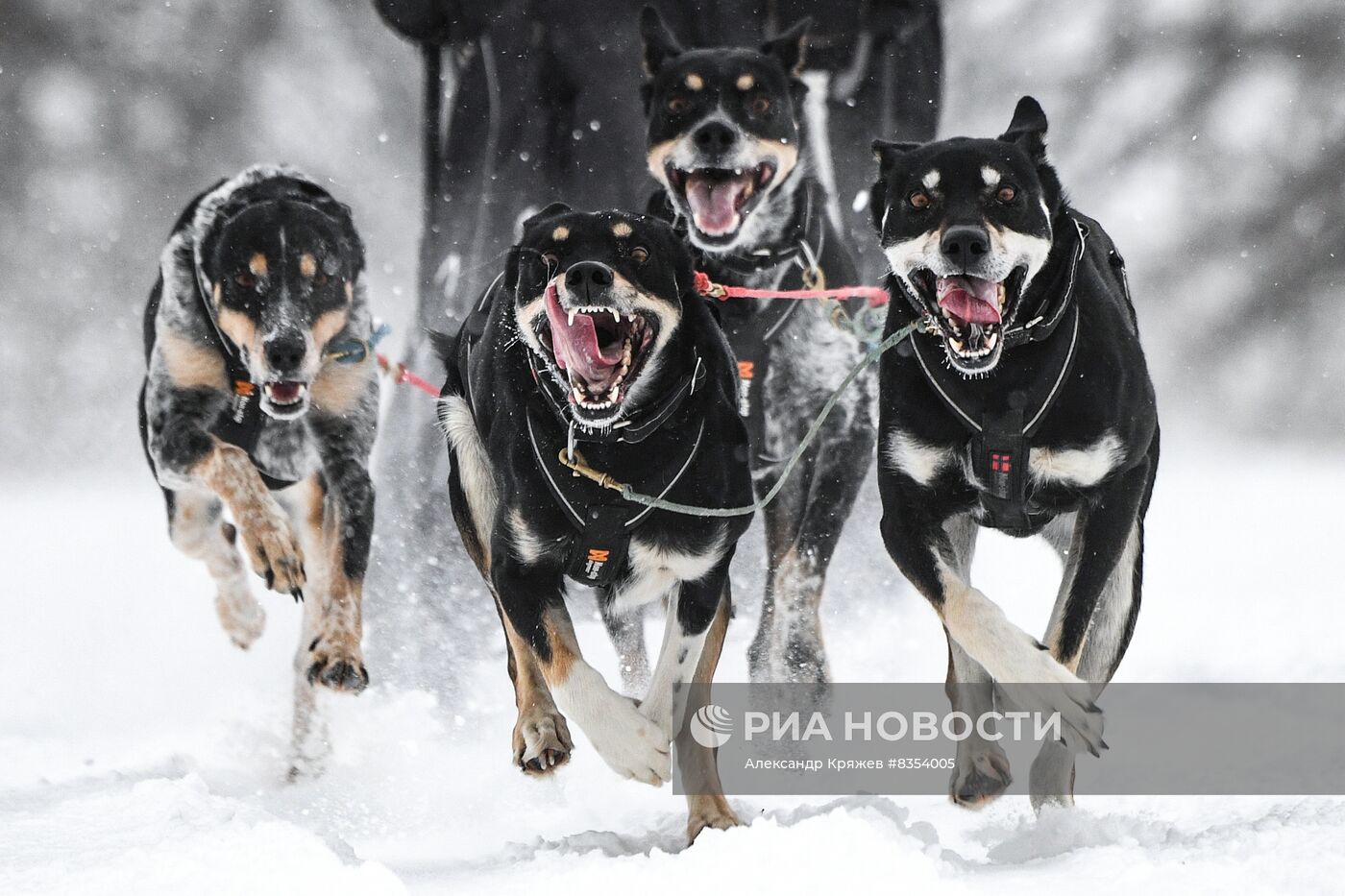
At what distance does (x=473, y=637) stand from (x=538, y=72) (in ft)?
8.18

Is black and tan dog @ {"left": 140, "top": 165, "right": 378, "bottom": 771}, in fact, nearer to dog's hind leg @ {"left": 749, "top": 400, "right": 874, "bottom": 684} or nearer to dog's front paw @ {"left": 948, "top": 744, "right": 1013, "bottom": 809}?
dog's hind leg @ {"left": 749, "top": 400, "right": 874, "bottom": 684}

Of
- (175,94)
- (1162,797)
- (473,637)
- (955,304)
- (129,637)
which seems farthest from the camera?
(175,94)

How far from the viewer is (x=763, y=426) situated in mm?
3723

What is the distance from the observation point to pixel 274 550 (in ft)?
10.6

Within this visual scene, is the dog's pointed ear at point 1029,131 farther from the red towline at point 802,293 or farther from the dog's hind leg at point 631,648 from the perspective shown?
the dog's hind leg at point 631,648

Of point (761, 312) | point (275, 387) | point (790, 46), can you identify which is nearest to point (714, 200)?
point (761, 312)

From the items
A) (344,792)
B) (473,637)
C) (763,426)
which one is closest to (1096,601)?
(763,426)

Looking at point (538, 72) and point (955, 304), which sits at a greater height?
point (538, 72)

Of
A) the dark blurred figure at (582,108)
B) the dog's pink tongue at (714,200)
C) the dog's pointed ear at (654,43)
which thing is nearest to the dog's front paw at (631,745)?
the dog's pink tongue at (714,200)

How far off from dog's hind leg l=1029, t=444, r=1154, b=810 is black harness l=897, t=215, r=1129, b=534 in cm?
16

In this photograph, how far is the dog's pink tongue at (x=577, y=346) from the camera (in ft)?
8.29

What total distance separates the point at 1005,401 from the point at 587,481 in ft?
2.42

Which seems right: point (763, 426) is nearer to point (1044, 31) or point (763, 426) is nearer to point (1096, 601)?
point (1096, 601)

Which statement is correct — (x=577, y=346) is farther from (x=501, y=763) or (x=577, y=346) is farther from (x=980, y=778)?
(x=501, y=763)
